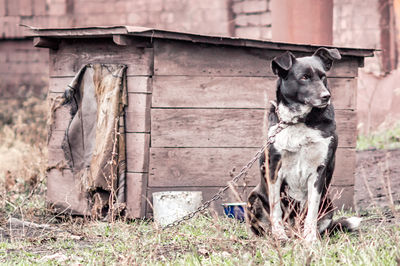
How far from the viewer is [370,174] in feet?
25.7

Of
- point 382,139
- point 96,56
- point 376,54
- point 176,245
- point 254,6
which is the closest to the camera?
point 176,245

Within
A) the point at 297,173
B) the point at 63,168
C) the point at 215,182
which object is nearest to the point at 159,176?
the point at 215,182

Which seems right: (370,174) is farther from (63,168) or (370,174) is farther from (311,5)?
(63,168)

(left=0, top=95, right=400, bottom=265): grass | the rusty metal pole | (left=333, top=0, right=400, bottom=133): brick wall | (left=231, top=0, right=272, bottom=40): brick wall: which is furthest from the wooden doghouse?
(left=333, top=0, right=400, bottom=133): brick wall

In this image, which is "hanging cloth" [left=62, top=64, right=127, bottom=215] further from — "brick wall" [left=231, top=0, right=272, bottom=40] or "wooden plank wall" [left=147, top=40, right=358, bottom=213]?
"brick wall" [left=231, top=0, right=272, bottom=40]

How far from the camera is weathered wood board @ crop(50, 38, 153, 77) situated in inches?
226

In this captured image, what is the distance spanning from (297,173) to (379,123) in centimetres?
726

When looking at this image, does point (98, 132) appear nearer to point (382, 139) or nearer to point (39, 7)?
point (382, 139)

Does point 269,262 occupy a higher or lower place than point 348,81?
lower

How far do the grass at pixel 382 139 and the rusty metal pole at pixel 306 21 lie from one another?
9.87 feet

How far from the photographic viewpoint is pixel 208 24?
11180mm

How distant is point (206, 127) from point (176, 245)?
1.67 m

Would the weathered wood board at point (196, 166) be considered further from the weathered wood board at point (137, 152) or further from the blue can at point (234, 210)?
the blue can at point (234, 210)


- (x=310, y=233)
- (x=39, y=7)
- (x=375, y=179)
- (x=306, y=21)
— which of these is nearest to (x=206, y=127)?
(x=310, y=233)
